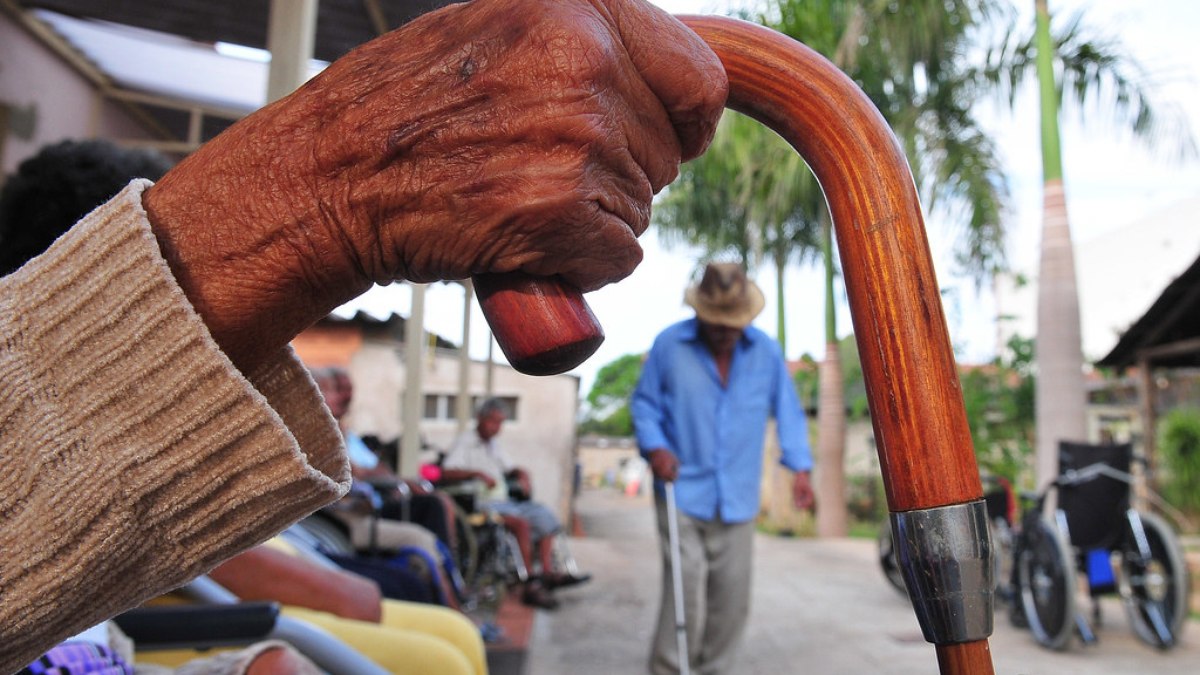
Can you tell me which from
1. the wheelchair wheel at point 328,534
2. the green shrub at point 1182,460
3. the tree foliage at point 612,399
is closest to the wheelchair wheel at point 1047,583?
the wheelchair wheel at point 328,534

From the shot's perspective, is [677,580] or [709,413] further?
[709,413]

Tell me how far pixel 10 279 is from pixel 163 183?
111 mm

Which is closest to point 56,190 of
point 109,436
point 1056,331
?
point 109,436

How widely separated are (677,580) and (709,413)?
74 cm

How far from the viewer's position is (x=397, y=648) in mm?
1800

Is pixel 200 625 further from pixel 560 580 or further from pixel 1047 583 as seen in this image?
pixel 560 580

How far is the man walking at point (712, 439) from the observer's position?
3.94 m

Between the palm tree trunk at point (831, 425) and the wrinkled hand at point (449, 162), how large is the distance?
1236cm

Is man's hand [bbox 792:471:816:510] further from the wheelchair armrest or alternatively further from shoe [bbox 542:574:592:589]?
the wheelchair armrest

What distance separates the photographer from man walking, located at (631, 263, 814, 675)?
3.94 meters

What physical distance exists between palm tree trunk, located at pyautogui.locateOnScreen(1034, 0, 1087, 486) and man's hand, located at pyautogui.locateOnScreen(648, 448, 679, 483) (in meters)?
4.64

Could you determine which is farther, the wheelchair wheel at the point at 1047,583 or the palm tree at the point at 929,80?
the palm tree at the point at 929,80

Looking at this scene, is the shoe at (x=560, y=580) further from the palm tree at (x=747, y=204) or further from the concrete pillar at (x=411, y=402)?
the palm tree at (x=747, y=204)

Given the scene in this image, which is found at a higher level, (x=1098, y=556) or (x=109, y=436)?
(x=109, y=436)
